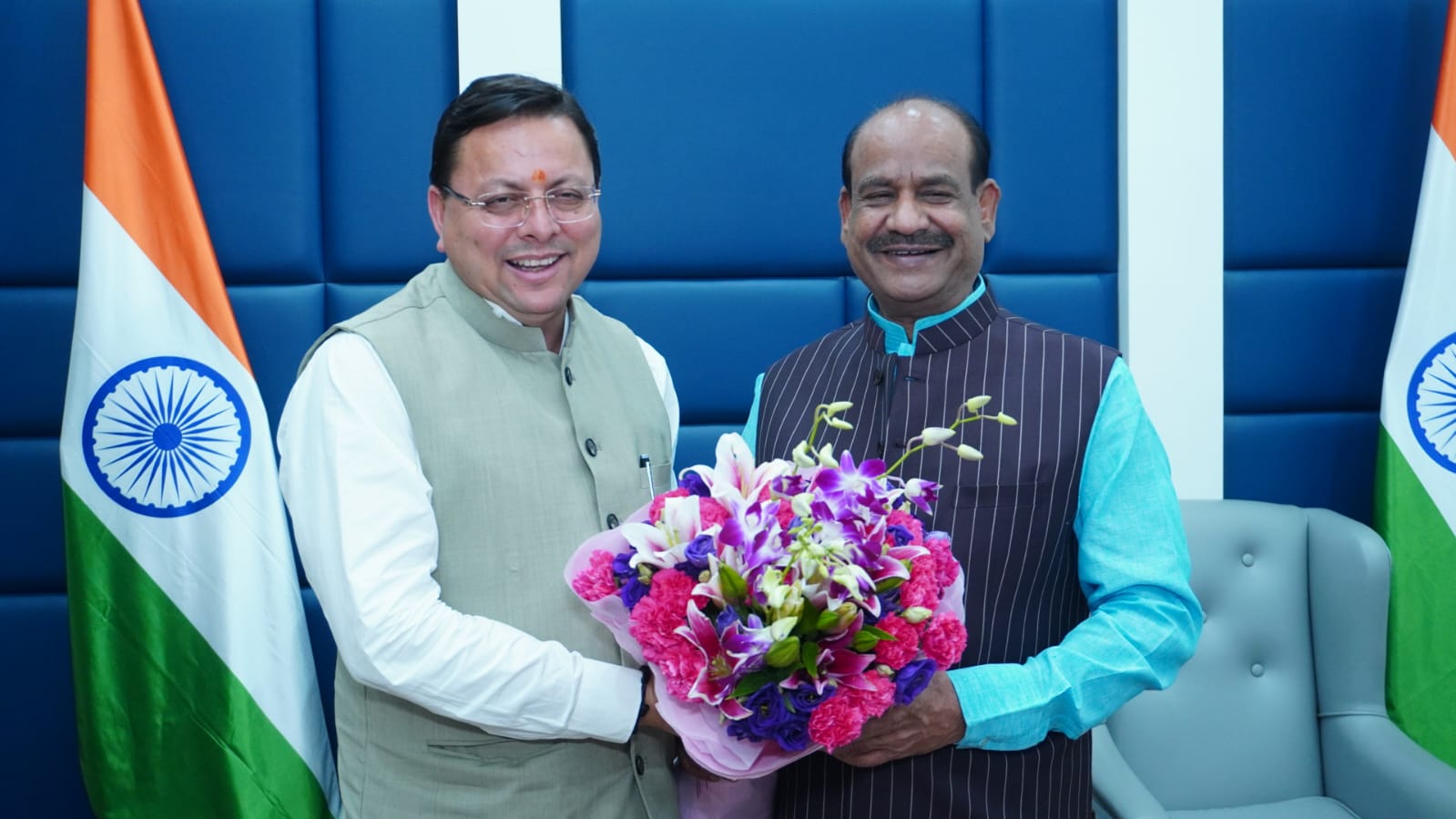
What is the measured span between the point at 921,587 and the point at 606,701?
0.45 meters

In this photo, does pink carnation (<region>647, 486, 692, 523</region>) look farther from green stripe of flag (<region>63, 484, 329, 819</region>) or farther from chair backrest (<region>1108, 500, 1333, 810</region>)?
chair backrest (<region>1108, 500, 1333, 810</region>)

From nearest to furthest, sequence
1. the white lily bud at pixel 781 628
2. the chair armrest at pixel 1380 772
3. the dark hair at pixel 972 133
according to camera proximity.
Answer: the white lily bud at pixel 781 628, the dark hair at pixel 972 133, the chair armrest at pixel 1380 772

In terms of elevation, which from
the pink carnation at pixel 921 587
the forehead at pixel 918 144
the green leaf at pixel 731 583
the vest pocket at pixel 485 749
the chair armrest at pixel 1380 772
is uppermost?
the forehead at pixel 918 144

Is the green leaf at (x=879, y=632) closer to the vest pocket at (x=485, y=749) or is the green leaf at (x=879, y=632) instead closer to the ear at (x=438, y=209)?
the vest pocket at (x=485, y=749)

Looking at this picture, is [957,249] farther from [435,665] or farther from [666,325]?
[666,325]

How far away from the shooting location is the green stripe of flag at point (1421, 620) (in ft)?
8.70

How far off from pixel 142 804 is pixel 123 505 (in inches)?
24.6

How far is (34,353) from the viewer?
2582 millimetres

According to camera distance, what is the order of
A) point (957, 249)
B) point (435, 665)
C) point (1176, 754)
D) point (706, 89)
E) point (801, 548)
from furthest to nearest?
point (706, 89)
point (1176, 754)
point (957, 249)
point (435, 665)
point (801, 548)

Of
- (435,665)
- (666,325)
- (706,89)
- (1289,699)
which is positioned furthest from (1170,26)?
(435,665)

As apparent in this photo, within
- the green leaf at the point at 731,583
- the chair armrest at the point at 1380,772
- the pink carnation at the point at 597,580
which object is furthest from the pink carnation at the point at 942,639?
the chair armrest at the point at 1380,772

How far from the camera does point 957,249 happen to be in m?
1.59

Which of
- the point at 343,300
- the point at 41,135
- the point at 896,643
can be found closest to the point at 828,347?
the point at 896,643

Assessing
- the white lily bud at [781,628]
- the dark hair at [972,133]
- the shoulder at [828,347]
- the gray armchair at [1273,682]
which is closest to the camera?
the white lily bud at [781,628]
